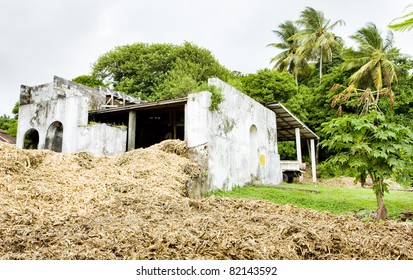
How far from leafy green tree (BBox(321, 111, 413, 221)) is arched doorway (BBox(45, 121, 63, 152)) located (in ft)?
30.9

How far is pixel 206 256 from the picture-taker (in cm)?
345

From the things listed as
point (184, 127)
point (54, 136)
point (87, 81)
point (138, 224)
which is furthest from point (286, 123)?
point (87, 81)

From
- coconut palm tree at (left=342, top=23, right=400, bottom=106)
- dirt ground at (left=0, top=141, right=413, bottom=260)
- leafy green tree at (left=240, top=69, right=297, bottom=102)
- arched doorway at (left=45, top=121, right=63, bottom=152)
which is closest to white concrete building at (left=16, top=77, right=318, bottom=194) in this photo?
arched doorway at (left=45, top=121, right=63, bottom=152)

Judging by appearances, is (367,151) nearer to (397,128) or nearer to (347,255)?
(397,128)

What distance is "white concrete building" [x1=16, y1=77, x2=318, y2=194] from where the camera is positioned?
10.0m

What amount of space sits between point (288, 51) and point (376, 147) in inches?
974

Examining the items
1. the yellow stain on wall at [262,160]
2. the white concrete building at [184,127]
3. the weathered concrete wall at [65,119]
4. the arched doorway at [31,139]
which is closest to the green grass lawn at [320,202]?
the white concrete building at [184,127]

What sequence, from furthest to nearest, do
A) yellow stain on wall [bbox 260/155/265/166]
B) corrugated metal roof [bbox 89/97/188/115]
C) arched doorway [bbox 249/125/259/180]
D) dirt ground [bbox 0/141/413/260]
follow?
1. yellow stain on wall [bbox 260/155/265/166]
2. arched doorway [bbox 249/125/259/180]
3. corrugated metal roof [bbox 89/97/188/115]
4. dirt ground [bbox 0/141/413/260]

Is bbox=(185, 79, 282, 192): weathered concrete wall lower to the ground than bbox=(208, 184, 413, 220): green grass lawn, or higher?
higher

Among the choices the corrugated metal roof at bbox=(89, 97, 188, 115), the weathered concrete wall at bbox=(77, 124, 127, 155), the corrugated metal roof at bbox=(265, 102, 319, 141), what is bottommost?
the weathered concrete wall at bbox=(77, 124, 127, 155)

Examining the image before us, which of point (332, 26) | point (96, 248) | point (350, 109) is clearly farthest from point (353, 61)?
point (96, 248)

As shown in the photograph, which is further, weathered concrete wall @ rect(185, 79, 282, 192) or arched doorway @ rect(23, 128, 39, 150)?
Answer: arched doorway @ rect(23, 128, 39, 150)

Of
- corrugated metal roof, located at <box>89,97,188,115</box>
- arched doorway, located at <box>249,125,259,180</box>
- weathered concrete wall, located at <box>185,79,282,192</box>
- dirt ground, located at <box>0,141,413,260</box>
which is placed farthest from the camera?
arched doorway, located at <box>249,125,259,180</box>

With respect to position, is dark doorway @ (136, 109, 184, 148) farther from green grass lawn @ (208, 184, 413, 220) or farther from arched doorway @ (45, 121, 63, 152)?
green grass lawn @ (208, 184, 413, 220)
